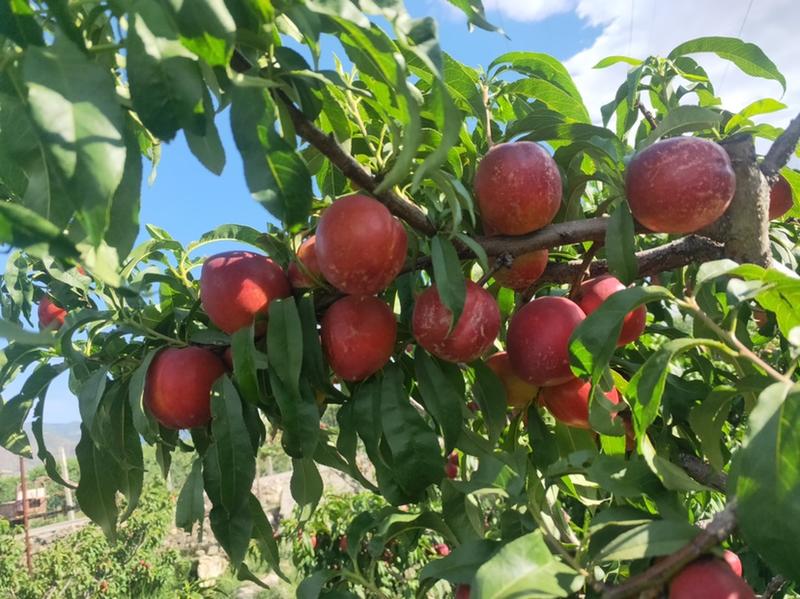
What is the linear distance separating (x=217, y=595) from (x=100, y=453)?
5383mm

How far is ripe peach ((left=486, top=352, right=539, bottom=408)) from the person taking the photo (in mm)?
915

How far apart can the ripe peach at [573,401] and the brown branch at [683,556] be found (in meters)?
0.29

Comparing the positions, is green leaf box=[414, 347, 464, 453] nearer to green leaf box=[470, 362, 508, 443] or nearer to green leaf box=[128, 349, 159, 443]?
green leaf box=[470, 362, 508, 443]

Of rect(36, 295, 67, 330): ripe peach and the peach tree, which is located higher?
rect(36, 295, 67, 330): ripe peach

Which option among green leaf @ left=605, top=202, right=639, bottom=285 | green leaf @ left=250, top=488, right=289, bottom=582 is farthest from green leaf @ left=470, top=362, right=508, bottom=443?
green leaf @ left=250, top=488, right=289, bottom=582

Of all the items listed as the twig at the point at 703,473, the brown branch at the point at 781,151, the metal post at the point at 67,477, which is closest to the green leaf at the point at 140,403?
the twig at the point at 703,473

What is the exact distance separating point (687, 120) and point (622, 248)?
0.69ft

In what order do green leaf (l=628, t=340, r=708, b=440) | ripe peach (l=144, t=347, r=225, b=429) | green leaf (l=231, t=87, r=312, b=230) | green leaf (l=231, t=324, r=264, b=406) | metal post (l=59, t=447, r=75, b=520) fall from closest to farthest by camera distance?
1. green leaf (l=231, t=87, r=312, b=230)
2. green leaf (l=628, t=340, r=708, b=440)
3. green leaf (l=231, t=324, r=264, b=406)
4. ripe peach (l=144, t=347, r=225, b=429)
5. metal post (l=59, t=447, r=75, b=520)

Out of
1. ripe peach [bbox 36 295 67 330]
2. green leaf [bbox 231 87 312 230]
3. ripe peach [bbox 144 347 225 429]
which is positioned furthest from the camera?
ripe peach [bbox 36 295 67 330]

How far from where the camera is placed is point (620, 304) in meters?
0.62

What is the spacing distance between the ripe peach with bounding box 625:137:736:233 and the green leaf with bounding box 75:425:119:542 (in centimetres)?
78

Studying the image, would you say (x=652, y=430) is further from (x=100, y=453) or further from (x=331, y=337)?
(x=100, y=453)

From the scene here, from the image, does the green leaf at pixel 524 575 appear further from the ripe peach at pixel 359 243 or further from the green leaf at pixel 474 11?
the green leaf at pixel 474 11

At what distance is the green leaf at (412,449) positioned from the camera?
28.5 inches
